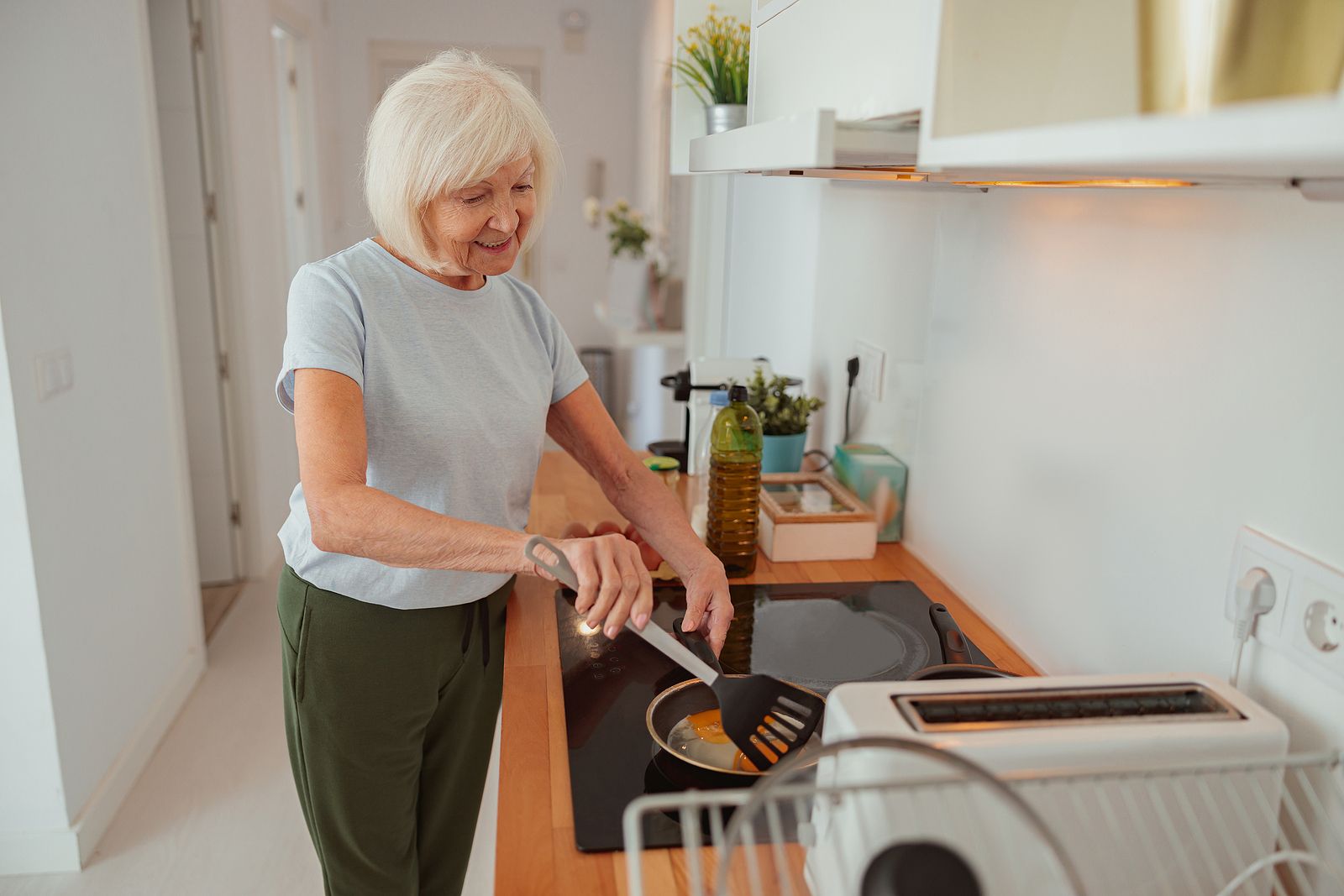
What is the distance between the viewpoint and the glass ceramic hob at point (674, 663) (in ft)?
3.20

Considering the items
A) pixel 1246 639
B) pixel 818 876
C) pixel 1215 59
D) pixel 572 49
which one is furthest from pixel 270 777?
pixel 572 49

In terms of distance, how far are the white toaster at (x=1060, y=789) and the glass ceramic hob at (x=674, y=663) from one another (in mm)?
236

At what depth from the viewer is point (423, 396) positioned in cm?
123

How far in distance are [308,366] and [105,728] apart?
159 centimetres

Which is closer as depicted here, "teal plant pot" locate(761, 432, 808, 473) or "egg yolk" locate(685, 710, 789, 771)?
"egg yolk" locate(685, 710, 789, 771)

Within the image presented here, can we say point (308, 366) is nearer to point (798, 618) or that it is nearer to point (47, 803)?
point (798, 618)

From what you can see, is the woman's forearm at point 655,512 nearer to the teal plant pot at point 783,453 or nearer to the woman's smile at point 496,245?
the woman's smile at point 496,245

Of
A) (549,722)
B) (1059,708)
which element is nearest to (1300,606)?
(1059,708)

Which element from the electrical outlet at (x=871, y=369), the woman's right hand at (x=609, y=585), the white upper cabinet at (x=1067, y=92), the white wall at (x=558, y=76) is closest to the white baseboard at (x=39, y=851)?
the woman's right hand at (x=609, y=585)

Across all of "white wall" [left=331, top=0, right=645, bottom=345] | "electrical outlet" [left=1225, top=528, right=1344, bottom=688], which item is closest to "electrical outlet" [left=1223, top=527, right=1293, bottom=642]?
"electrical outlet" [left=1225, top=528, right=1344, bottom=688]

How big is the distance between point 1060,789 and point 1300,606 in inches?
11.9

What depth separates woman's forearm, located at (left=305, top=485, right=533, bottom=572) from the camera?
1.00 meters

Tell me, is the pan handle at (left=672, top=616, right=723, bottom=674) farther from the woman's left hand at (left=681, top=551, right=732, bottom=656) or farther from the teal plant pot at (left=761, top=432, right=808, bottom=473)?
the teal plant pot at (left=761, top=432, right=808, bottom=473)

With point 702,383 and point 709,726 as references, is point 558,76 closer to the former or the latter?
point 702,383
